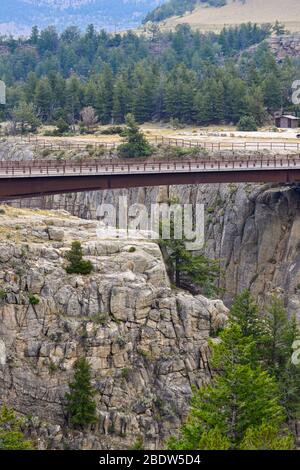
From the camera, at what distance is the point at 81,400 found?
Result: 3039 inches

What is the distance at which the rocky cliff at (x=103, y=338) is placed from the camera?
78.8 metres

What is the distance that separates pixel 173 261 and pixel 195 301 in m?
10.2

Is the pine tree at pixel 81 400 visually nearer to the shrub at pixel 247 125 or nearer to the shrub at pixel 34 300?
the shrub at pixel 34 300

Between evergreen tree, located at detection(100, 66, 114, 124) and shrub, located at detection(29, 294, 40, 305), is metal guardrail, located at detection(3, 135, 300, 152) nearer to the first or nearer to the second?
evergreen tree, located at detection(100, 66, 114, 124)

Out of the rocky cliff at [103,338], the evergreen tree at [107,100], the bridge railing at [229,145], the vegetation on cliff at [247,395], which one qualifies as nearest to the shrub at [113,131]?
the evergreen tree at [107,100]

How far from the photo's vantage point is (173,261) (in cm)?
9575

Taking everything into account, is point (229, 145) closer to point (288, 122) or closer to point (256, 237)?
point (256, 237)

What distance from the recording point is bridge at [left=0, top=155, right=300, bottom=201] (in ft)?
317

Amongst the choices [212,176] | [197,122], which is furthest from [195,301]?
[197,122]

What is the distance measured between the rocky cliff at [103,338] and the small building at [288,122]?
84.1m

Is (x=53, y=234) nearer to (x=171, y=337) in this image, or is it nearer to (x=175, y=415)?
(x=171, y=337)

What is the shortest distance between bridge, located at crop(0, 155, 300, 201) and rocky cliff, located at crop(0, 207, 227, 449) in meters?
9.70

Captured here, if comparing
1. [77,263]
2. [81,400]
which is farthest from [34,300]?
[81,400]

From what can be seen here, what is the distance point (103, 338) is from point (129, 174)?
25.6 meters
